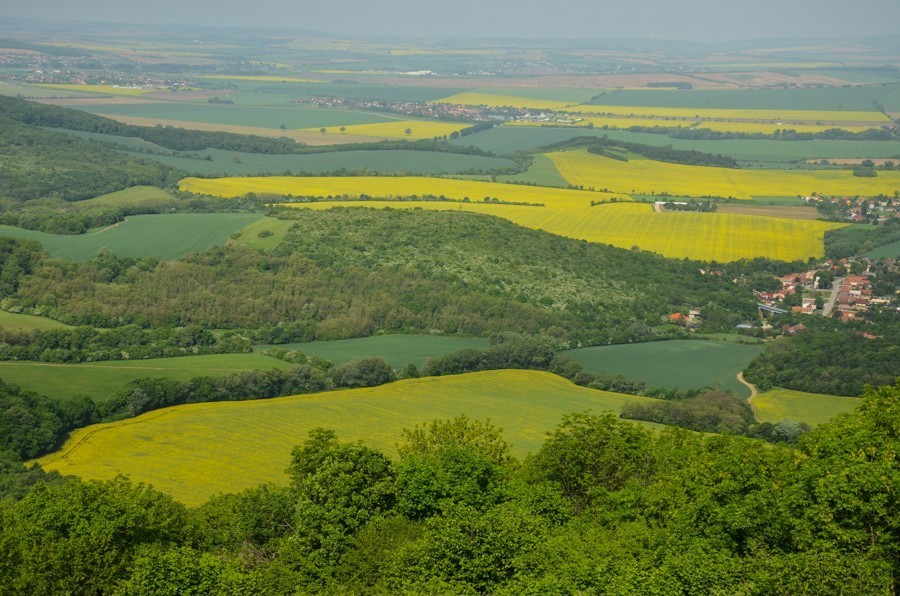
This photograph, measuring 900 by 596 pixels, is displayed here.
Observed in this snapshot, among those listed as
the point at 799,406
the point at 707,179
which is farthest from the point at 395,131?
the point at 799,406

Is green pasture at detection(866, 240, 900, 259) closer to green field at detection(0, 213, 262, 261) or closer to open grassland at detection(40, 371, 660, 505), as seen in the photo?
open grassland at detection(40, 371, 660, 505)

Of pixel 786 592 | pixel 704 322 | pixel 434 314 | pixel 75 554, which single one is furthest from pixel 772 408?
pixel 75 554

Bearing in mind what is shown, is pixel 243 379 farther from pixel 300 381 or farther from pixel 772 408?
pixel 772 408

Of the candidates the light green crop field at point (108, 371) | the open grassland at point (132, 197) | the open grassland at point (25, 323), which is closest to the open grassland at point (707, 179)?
the open grassland at point (132, 197)

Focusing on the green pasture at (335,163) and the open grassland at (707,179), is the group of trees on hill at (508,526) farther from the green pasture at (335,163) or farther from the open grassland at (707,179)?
the green pasture at (335,163)

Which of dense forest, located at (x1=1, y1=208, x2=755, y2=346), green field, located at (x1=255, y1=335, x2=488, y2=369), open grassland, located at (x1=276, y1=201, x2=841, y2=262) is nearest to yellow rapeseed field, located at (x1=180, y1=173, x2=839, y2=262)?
open grassland, located at (x1=276, y1=201, x2=841, y2=262)

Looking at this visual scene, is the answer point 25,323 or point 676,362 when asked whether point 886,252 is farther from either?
point 25,323
